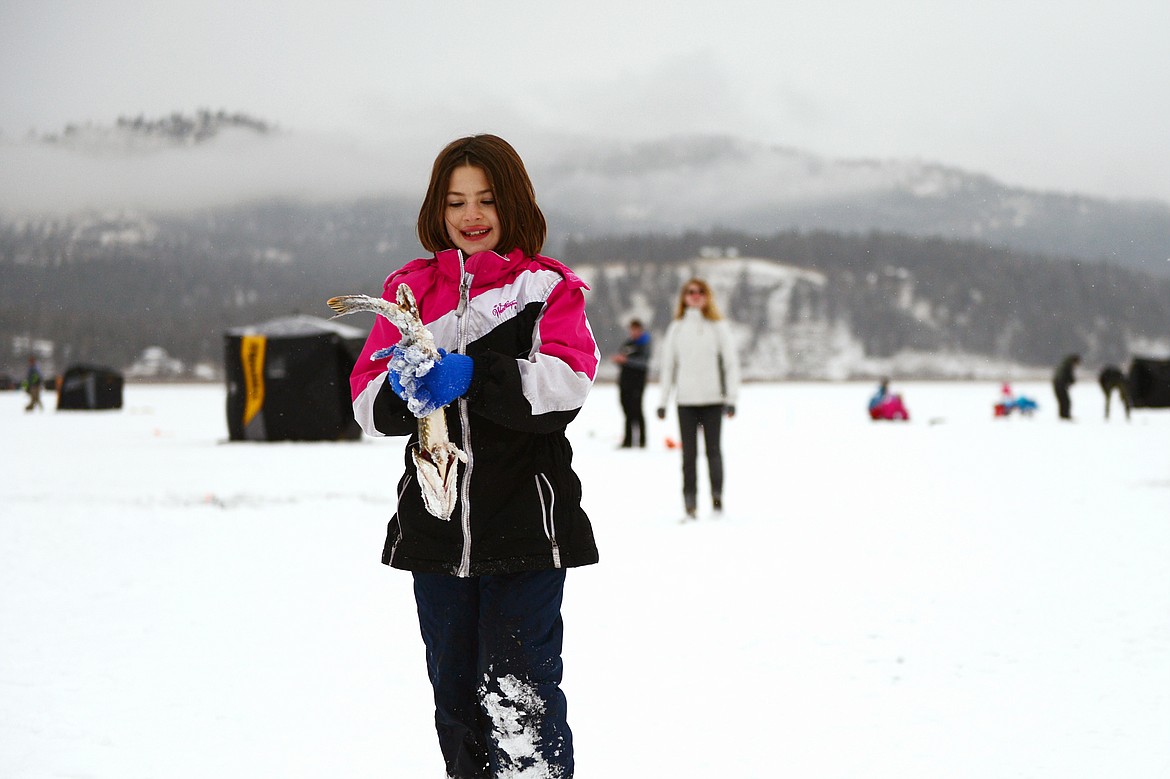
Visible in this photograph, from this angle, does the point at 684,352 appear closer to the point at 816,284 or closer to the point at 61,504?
the point at 61,504

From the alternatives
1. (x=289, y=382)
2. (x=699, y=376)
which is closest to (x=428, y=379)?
(x=699, y=376)

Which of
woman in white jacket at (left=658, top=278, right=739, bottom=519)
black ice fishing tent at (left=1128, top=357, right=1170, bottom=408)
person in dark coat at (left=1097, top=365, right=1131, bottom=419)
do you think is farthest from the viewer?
person in dark coat at (left=1097, top=365, right=1131, bottom=419)

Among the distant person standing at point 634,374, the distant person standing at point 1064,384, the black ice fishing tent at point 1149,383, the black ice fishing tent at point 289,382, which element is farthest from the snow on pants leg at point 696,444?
the distant person standing at point 1064,384

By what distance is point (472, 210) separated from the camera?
2211mm

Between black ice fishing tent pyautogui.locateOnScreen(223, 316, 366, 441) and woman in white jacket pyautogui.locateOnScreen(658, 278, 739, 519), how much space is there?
1025cm

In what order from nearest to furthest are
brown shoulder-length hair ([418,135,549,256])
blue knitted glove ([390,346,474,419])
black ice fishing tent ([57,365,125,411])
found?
blue knitted glove ([390,346,474,419]) < brown shoulder-length hair ([418,135,549,256]) < black ice fishing tent ([57,365,125,411])

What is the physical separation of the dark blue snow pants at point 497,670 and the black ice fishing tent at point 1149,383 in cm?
1658

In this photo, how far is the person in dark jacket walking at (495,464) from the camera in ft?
6.86

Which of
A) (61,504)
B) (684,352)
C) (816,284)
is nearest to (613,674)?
(684,352)

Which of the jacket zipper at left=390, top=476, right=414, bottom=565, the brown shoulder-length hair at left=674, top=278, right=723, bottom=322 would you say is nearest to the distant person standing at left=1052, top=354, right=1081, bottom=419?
the brown shoulder-length hair at left=674, top=278, right=723, bottom=322

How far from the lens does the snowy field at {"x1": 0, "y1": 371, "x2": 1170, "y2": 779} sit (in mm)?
2998

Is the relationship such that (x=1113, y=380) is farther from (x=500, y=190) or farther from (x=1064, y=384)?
(x=500, y=190)

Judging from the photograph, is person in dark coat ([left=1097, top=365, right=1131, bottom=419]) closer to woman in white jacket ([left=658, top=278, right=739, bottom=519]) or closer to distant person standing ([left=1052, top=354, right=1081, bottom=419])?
distant person standing ([left=1052, top=354, right=1081, bottom=419])

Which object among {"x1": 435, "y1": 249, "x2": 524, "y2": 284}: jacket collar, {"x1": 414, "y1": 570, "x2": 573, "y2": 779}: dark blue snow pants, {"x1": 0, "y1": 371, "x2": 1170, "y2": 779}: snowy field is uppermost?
{"x1": 435, "y1": 249, "x2": 524, "y2": 284}: jacket collar
